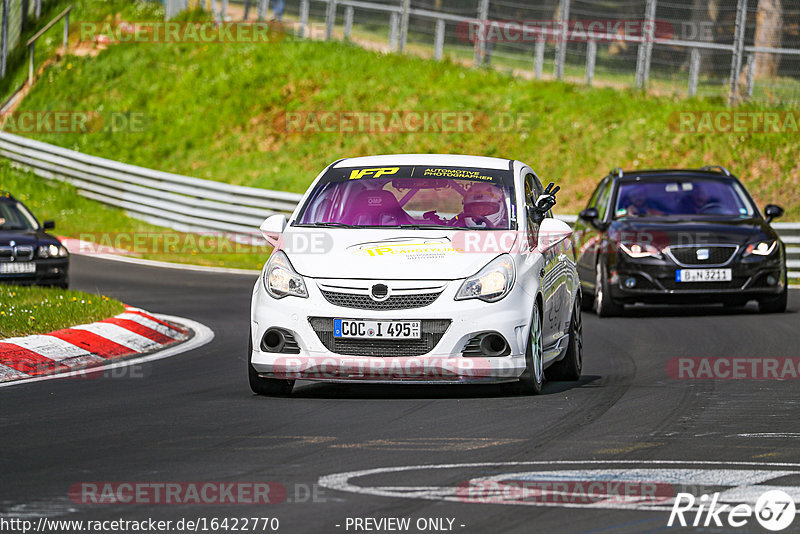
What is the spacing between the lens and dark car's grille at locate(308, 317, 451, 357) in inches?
366

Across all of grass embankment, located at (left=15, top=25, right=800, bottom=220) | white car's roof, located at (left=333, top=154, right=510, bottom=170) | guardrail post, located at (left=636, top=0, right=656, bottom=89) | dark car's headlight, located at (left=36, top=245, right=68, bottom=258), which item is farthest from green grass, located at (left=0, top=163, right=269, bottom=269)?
white car's roof, located at (left=333, top=154, right=510, bottom=170)

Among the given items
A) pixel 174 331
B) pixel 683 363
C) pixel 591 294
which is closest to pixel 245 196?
pixel 591 294

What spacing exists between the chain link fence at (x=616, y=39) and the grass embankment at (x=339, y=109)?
16.6 inches

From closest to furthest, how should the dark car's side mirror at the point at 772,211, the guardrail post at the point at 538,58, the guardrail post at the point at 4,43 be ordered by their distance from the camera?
the dark car's side mirror at the point at 772,211 → the guardrail post at the point at 538,58 → the guardrail post at the point at 4,43

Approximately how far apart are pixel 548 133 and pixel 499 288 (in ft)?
75.7

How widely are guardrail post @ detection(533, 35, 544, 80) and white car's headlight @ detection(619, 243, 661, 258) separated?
1656 centimetres

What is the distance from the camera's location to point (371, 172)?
10805 mm

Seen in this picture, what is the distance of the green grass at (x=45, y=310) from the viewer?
1241cm

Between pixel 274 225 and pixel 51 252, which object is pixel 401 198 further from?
pixel 51 252

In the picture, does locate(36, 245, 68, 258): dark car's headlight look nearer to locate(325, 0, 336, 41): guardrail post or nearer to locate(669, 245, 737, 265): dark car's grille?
locate(669, 245, 737, 265): dark car's grille

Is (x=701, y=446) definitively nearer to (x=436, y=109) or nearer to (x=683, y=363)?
(x=683, y=363)

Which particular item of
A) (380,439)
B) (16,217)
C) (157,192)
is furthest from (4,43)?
(380,439)

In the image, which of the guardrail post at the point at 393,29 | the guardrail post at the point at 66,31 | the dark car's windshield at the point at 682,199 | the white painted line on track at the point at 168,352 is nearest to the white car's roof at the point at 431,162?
the white painted line on track at the point at 168,352

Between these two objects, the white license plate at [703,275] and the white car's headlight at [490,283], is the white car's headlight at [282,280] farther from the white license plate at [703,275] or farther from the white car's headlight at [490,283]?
the white license plate at [703,275]
